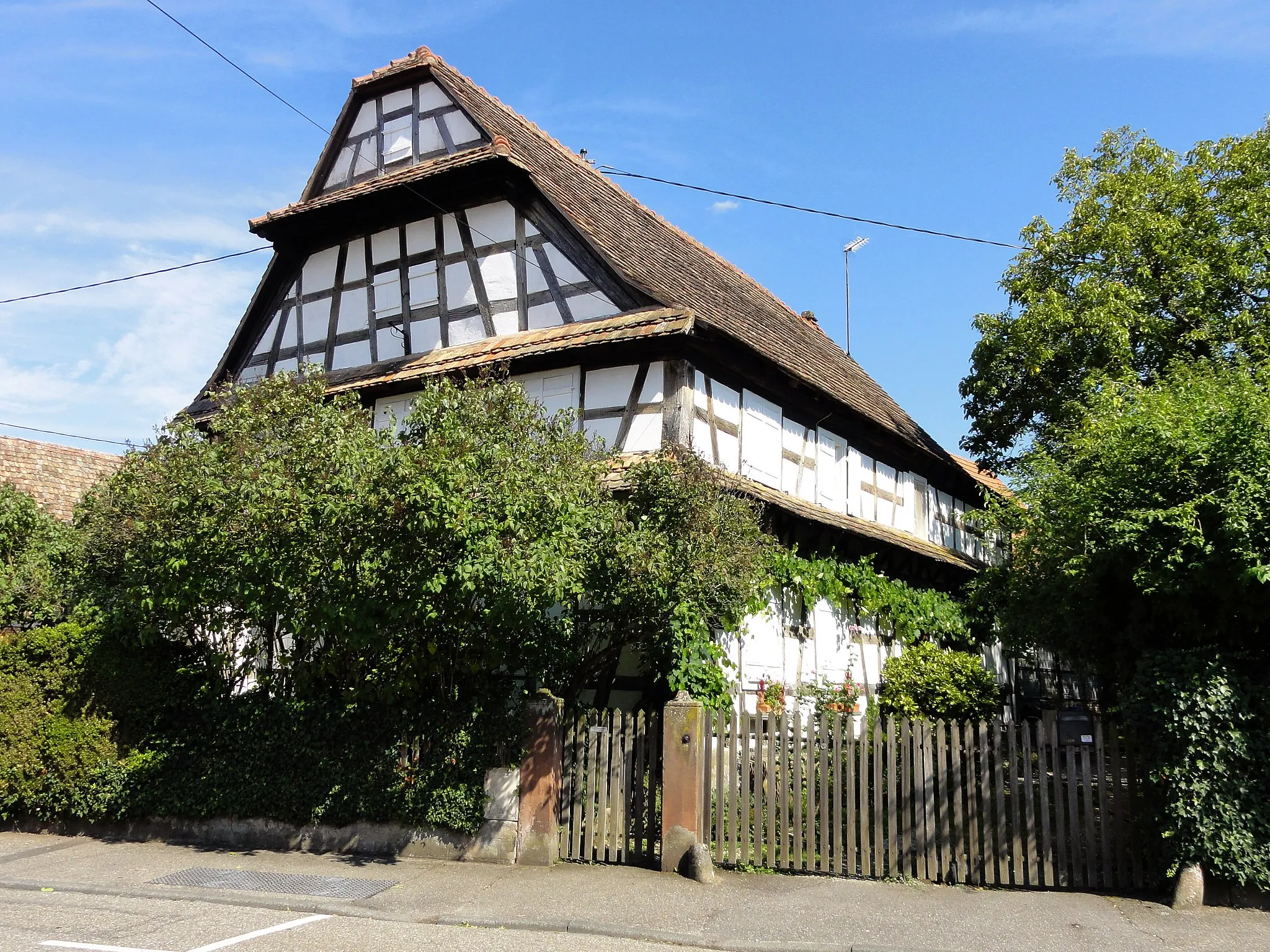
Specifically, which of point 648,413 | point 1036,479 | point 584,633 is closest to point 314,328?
point 648,413

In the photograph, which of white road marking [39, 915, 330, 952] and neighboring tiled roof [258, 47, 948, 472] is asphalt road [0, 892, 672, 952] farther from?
neighboring tiled roof [258, 47, 948, 472]

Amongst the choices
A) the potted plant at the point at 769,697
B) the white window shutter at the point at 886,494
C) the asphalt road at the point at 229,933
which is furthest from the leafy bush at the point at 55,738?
the white window shutter at the point at 886,494

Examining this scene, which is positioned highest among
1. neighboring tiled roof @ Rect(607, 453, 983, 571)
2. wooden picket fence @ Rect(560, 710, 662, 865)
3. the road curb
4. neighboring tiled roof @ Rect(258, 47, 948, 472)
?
neighboring tiled roof @ Rect(258, 47, 948, 472)

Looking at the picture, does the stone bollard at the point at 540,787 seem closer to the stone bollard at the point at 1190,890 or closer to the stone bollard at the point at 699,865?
the stone bollard at the point at 699,865

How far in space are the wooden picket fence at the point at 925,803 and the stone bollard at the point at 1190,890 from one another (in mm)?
416

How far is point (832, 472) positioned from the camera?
15562mm

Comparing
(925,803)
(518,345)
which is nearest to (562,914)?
(925,803)

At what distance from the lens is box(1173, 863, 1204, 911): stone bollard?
7.82m

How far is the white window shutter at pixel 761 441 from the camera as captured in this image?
13.6m

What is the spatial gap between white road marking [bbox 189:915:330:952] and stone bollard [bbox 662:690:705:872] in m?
2.99

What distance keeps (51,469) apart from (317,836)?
624 inches

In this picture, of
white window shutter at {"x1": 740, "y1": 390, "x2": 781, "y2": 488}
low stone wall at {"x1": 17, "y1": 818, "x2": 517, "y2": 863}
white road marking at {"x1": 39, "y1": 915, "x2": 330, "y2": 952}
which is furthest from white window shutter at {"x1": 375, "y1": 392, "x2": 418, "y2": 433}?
white road marking at {"x1": 39, "y1": 915, "x2": 330, "y2": 952}

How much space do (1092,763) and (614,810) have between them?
425 cm

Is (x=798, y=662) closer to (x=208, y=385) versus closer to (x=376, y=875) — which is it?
(x=376, y=875)
